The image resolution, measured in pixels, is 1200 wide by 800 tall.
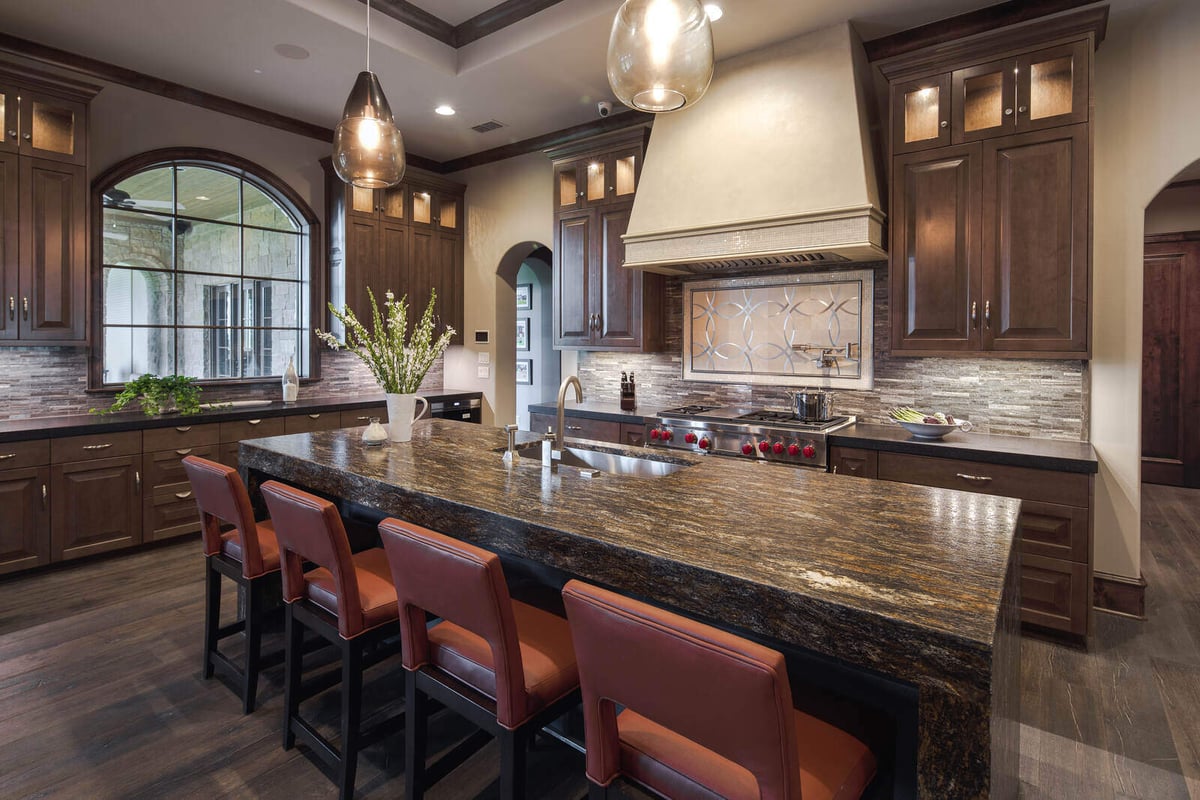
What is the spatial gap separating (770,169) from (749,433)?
1523mm

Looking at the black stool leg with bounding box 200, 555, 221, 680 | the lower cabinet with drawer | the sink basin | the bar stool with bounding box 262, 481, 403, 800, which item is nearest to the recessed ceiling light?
the sink basin

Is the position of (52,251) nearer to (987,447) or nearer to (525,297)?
(525,297)

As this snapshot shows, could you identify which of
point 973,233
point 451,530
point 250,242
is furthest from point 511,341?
point 451,530

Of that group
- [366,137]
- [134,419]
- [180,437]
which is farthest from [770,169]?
[134,419]

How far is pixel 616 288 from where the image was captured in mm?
4812

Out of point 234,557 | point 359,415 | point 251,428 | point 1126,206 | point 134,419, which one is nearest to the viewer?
point 234,557

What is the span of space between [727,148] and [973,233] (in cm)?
146

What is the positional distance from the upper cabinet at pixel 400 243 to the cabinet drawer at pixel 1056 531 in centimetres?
486

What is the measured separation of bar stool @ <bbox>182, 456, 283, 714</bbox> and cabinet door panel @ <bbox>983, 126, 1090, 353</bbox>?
11.4 feet

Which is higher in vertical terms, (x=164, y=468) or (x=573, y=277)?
(x=573, y=277)

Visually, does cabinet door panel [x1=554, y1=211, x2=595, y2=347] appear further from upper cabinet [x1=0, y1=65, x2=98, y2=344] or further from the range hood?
upper cabinet [x1=0, y1=65, x2=98, y2=344]

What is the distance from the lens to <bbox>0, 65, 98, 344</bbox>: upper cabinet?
370cm

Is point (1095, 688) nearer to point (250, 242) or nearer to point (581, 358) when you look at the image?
point (581, 358)

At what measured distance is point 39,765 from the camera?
6.98ft
